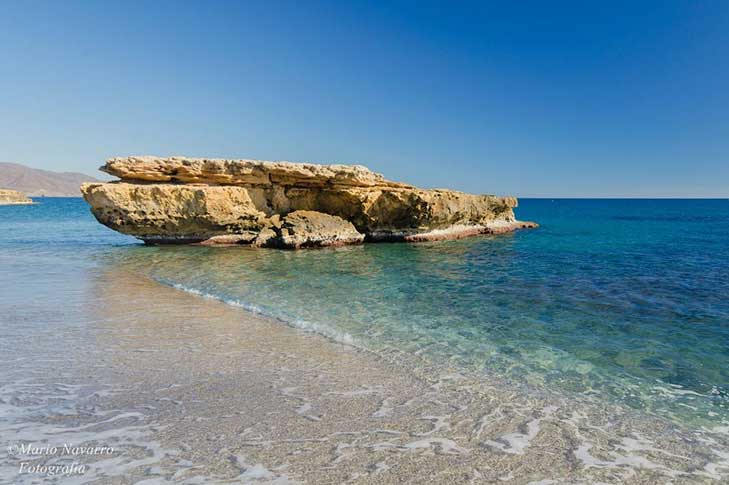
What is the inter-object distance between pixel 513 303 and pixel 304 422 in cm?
806

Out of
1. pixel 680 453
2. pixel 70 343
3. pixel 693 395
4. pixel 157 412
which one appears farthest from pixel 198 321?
pixel 693 395

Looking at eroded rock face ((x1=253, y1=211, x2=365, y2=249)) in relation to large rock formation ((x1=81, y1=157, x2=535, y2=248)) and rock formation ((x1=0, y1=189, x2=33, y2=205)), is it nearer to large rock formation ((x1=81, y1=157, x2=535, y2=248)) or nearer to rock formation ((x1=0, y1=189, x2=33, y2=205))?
large rock formation ((x1=81, y1=157, x2=535, y2=248))

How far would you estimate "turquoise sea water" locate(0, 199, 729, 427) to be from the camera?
623 cm

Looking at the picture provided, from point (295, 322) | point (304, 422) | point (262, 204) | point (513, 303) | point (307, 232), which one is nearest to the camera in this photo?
point (304, 422)

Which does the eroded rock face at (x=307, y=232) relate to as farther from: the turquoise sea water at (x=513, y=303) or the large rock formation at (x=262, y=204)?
the turquoise sea water at (x=513, y=303)

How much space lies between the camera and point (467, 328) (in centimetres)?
865

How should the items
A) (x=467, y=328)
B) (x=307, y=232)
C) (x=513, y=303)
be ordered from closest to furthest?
(x=467, y=328), (x=513, y=303), (x=307, y=232)

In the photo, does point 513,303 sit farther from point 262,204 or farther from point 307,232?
point 262,204

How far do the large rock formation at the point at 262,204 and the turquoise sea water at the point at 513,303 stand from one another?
2827 mm

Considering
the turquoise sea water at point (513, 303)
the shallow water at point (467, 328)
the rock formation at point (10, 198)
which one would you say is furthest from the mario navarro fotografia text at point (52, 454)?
→ the rock formation at point (10, 198)

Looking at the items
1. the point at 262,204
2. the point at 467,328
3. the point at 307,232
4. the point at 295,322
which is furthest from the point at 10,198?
the point at 467,328

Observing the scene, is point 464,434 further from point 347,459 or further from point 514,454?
point 347,459

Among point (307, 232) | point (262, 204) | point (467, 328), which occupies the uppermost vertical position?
→ point (262, 204)

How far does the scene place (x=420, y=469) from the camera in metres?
3.59
